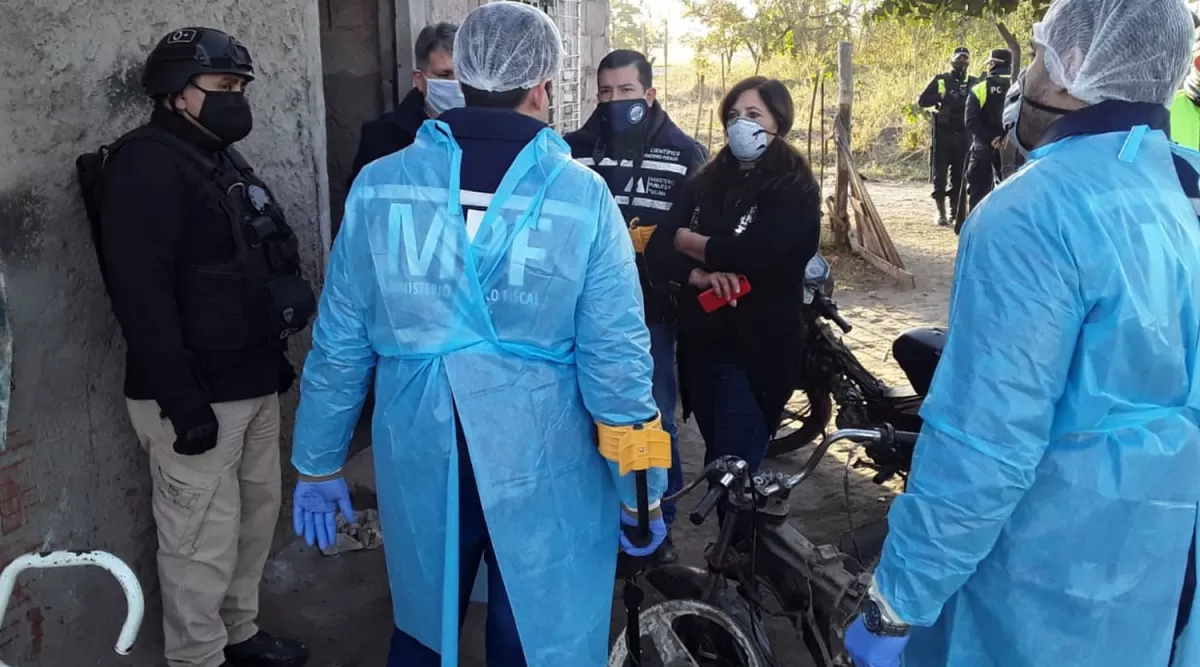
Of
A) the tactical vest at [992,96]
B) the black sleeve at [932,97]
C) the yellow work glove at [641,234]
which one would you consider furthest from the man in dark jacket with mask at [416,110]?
the black sleeve at [932,97]

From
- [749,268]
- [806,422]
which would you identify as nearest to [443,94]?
[749,268]

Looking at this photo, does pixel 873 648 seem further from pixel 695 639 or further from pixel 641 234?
pixel 641 234

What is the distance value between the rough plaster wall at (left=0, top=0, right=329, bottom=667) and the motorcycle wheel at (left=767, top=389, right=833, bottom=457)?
2.78 meters

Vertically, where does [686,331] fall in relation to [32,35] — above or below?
below

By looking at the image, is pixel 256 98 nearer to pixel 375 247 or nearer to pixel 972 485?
pixel 375 247

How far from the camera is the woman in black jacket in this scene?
313 cm

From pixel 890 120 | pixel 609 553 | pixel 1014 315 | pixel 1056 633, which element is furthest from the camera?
pixel 890 120

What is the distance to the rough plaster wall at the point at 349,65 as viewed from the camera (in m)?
4.69

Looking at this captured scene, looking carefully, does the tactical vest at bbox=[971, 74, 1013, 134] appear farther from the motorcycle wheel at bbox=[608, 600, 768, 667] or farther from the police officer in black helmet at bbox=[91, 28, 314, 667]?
the police officer in black helmet at bbox=[91, 28, 314, 667]

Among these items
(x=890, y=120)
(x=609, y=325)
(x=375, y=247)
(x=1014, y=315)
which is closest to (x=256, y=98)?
(x=375, y=247)

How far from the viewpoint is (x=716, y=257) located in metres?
3.18

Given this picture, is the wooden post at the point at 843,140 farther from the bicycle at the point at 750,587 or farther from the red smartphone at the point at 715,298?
the bicycle at the point at 750,587

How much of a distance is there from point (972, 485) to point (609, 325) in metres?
0.83

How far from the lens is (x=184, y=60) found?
2621mm
